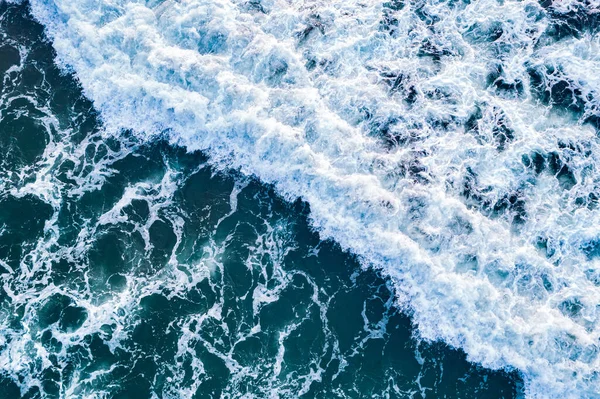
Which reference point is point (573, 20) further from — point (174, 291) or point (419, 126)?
point (174, 291)

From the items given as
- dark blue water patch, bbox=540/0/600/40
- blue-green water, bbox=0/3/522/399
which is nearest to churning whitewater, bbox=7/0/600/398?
dark blue water patch, bbox=540/0/600/40

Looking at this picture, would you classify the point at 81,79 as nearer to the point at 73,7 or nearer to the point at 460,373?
the point at 73,7

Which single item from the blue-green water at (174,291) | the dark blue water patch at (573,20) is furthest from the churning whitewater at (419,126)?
the blue-green water at (174,291)

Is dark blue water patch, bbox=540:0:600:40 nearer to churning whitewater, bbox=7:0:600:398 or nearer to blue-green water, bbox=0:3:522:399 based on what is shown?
churning whitewater, bbox=7:0:600:398

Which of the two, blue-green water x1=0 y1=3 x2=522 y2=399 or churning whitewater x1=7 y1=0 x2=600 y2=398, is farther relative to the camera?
churning whitewater x1=7 y1=0 x2=600 y2=398

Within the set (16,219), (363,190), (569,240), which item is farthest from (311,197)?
(16,219)

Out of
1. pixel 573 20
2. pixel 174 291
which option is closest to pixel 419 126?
pixel 573 20
